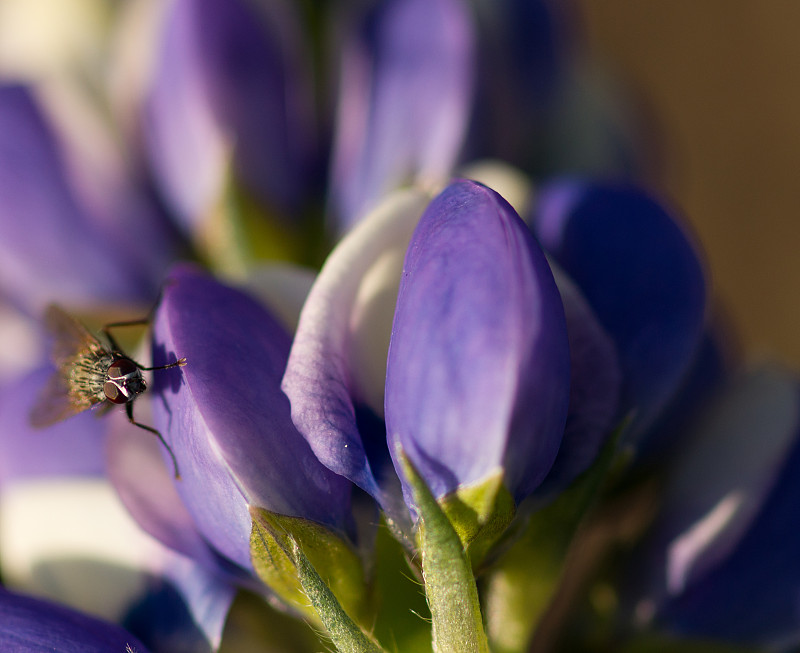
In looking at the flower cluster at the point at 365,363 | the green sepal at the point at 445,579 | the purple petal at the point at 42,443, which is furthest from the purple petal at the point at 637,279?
the purple petal at the point at 42,443

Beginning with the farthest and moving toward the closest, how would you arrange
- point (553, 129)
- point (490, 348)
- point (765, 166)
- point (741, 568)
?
point (765, 166), point (553, 129), point (741, 568), point (490, 348)

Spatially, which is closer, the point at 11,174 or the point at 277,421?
the point at 277,421

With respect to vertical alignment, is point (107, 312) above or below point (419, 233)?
below

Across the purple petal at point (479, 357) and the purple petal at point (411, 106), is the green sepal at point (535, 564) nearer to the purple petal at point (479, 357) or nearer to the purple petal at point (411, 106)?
the purple petal at point (479, 357)

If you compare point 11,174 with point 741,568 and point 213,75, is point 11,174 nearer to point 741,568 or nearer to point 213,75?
point 213,75

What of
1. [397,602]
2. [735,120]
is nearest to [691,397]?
[397,602]

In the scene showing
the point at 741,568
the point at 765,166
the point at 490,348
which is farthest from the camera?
the point at 765,166

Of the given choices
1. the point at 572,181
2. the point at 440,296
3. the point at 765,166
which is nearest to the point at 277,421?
the point at 440,296
